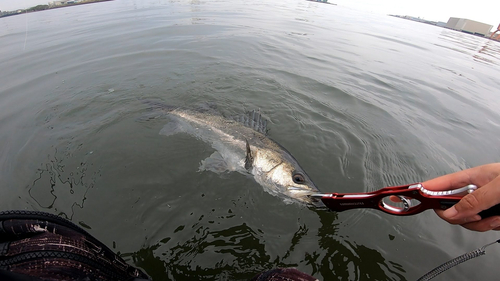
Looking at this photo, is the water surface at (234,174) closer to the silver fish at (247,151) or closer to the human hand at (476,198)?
the silver fish at (247,151)

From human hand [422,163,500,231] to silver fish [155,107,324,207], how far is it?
4.87ft

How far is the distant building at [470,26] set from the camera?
46047 millimetres

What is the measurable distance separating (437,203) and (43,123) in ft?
27.5

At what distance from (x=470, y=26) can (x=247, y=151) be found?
71672mm

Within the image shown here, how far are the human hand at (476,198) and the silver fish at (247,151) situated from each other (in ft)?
4.87

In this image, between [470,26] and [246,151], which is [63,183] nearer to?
[246,151]

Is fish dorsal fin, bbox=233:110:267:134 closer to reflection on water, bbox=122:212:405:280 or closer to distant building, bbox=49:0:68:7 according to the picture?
reflection on water, bbox=122:212:405:280

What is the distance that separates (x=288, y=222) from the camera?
11.6 feet

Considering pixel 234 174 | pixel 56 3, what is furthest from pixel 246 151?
pixel 56 3

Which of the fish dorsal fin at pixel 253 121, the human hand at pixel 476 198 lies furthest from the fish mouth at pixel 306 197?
the fish dorsal fin at pixel 253 121

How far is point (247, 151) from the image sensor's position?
4324 millimetres

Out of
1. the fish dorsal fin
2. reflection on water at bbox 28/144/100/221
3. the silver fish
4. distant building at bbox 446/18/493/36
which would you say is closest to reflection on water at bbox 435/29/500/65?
the fish dorsal fin

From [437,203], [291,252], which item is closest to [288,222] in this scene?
[291,252]

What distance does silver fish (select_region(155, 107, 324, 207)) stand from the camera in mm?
3684
